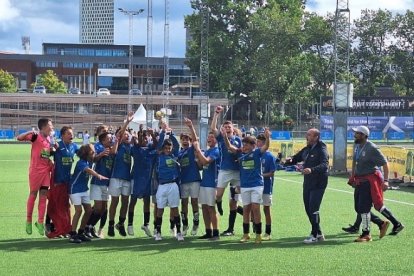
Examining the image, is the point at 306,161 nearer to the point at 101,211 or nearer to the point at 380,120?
the point at 101,211

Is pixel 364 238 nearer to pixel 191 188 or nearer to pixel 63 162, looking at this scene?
pixel 191 188

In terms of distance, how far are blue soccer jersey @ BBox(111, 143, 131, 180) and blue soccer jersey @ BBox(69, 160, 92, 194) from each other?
633mm

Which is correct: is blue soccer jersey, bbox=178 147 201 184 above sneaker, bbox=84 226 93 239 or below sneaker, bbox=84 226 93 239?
above

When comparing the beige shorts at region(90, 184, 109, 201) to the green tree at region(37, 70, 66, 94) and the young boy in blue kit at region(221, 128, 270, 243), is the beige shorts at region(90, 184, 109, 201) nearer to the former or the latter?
the young boy in blue kit at region(221, 128, 270, 243)

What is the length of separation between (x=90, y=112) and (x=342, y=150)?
6721 centimetres

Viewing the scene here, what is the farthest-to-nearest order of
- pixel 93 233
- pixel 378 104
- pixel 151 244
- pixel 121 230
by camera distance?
pixel 378 104 < pixel 121 230 < pixel 93 233 < pixel 151 244

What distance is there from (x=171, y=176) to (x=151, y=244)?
1230 mm

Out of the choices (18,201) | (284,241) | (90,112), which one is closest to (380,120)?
(90,112)

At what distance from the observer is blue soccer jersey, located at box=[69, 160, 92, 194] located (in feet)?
40.1

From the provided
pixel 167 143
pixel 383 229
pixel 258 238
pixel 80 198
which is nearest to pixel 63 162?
pixel 80 198

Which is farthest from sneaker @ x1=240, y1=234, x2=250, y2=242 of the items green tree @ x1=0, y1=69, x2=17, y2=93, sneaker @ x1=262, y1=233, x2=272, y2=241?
green tree @ x1=0, y1=69, x2=17, y2=93

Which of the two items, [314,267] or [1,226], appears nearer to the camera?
[314,267]

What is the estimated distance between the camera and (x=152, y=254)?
11.0m

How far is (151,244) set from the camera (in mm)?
12000
